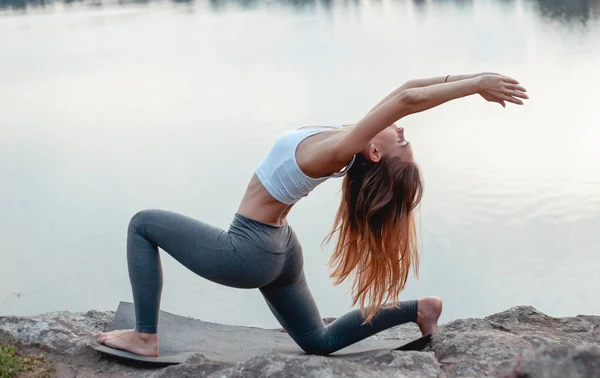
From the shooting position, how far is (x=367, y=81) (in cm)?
1050

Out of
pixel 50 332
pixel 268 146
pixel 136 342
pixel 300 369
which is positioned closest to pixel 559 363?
pixel 300 369

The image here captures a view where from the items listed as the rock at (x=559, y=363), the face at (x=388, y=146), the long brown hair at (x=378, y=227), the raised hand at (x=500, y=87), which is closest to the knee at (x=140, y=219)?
the long brown hair at (x=378, y=227)

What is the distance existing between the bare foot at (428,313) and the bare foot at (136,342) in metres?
1.03

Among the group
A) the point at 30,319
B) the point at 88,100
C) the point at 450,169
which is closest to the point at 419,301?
the point at 30,319

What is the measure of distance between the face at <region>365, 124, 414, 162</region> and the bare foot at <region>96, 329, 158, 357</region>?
3.65 feet

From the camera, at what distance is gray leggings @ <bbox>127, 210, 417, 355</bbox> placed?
2867 millimetres

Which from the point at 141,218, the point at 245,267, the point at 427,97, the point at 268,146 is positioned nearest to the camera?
the point at 427,97

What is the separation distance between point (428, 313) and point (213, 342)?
94 centimetres

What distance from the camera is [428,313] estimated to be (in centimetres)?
306

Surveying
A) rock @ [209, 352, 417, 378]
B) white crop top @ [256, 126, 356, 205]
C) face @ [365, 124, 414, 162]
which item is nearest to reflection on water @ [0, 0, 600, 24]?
face @ [365, 124, 414, 162]

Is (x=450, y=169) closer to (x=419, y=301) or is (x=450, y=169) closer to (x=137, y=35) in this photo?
(x=419, y=301)

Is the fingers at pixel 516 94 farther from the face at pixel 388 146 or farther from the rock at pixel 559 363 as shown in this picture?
the rock at pixel 559 363

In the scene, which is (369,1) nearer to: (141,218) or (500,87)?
(141,218)

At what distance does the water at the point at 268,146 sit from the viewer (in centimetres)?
522
